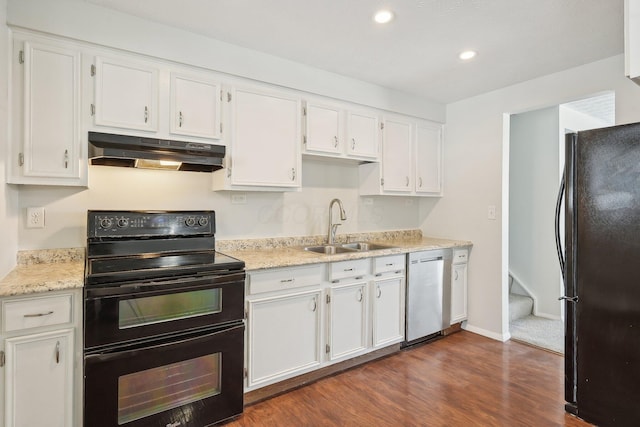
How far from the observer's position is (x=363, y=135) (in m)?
3.10

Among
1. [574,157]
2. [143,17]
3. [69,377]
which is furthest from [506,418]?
[143,17]

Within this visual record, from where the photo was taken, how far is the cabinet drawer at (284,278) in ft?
7.08

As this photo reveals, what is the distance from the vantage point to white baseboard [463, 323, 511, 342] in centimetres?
329

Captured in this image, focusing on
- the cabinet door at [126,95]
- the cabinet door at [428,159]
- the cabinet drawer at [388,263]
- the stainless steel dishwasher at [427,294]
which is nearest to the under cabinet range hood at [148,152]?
the cabinet door at [126,95]

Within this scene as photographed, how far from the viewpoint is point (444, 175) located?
3805 mm

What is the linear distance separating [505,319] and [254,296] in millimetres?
Answer: 2555

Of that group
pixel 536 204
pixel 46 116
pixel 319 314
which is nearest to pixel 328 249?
pixel 319 314

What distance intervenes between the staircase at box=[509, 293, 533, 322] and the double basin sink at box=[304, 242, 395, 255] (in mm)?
1875

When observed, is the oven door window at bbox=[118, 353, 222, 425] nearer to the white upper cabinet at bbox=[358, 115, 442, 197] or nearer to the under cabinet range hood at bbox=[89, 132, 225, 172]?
the under cabinet range hood at bbox=[89, 132, 225, 172]

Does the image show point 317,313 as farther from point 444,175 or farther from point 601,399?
point 444,175

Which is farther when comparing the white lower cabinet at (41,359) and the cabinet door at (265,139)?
the cabinet door at (265,139)

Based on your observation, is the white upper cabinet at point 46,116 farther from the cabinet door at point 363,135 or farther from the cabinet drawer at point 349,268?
the cabinet door at point 363,135

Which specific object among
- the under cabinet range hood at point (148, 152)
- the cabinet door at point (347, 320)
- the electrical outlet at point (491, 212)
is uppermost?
the under cabinet range hood at point (148, 152)

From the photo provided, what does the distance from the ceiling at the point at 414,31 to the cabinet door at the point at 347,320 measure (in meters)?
1.76
